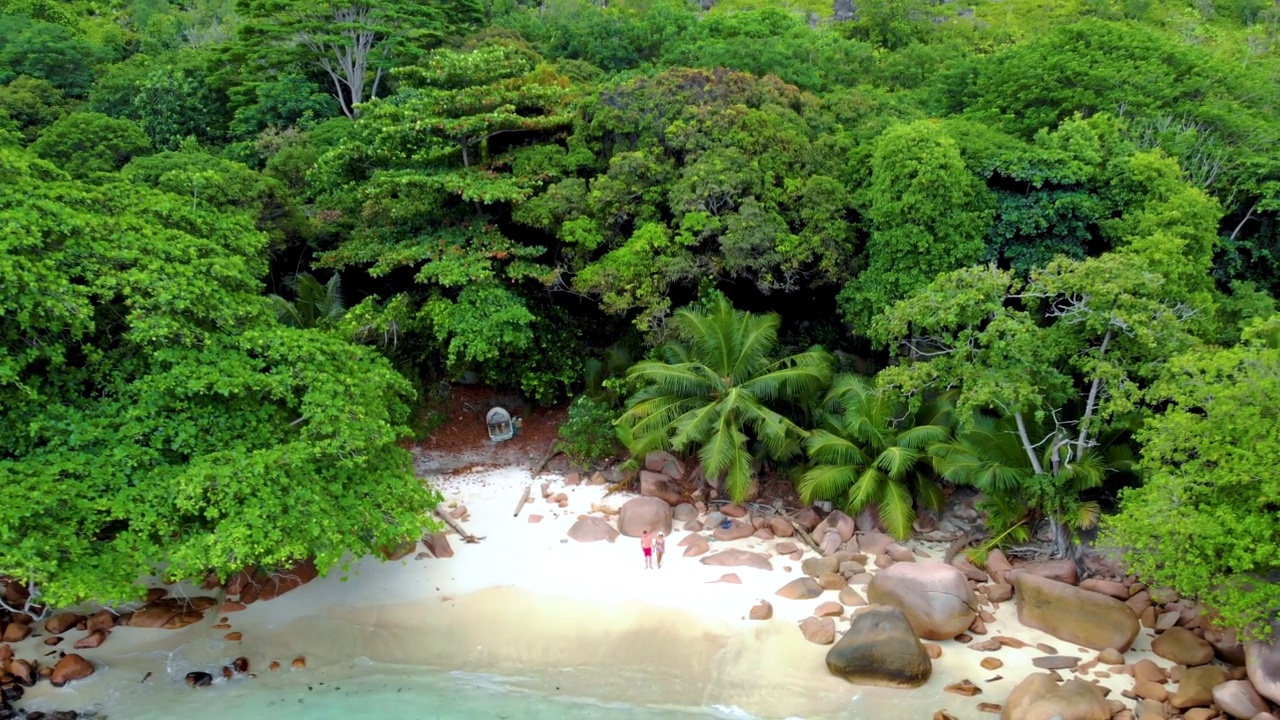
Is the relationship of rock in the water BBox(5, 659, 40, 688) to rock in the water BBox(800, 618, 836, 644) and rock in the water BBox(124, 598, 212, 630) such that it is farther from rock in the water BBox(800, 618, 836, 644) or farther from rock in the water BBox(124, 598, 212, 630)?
rock in the water BBox(800, 618, 836, 644)

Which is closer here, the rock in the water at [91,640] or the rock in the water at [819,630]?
the rock in the water at [819,630]

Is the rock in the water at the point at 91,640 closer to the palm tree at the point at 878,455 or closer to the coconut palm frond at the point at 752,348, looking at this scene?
the coconut palm frond at the point at 752,348

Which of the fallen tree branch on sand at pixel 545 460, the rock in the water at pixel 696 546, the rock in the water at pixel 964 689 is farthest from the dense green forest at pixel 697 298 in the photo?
the rock in the water at pixel 964 689

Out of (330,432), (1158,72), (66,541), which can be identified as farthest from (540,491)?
(1158,72)

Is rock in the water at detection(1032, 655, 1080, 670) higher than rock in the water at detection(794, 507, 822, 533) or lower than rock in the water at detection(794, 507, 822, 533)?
higher

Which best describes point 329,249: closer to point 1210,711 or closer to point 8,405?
point 8,405

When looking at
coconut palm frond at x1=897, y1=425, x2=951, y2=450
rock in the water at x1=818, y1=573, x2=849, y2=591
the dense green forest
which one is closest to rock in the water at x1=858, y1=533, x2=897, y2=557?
the dense green forest
